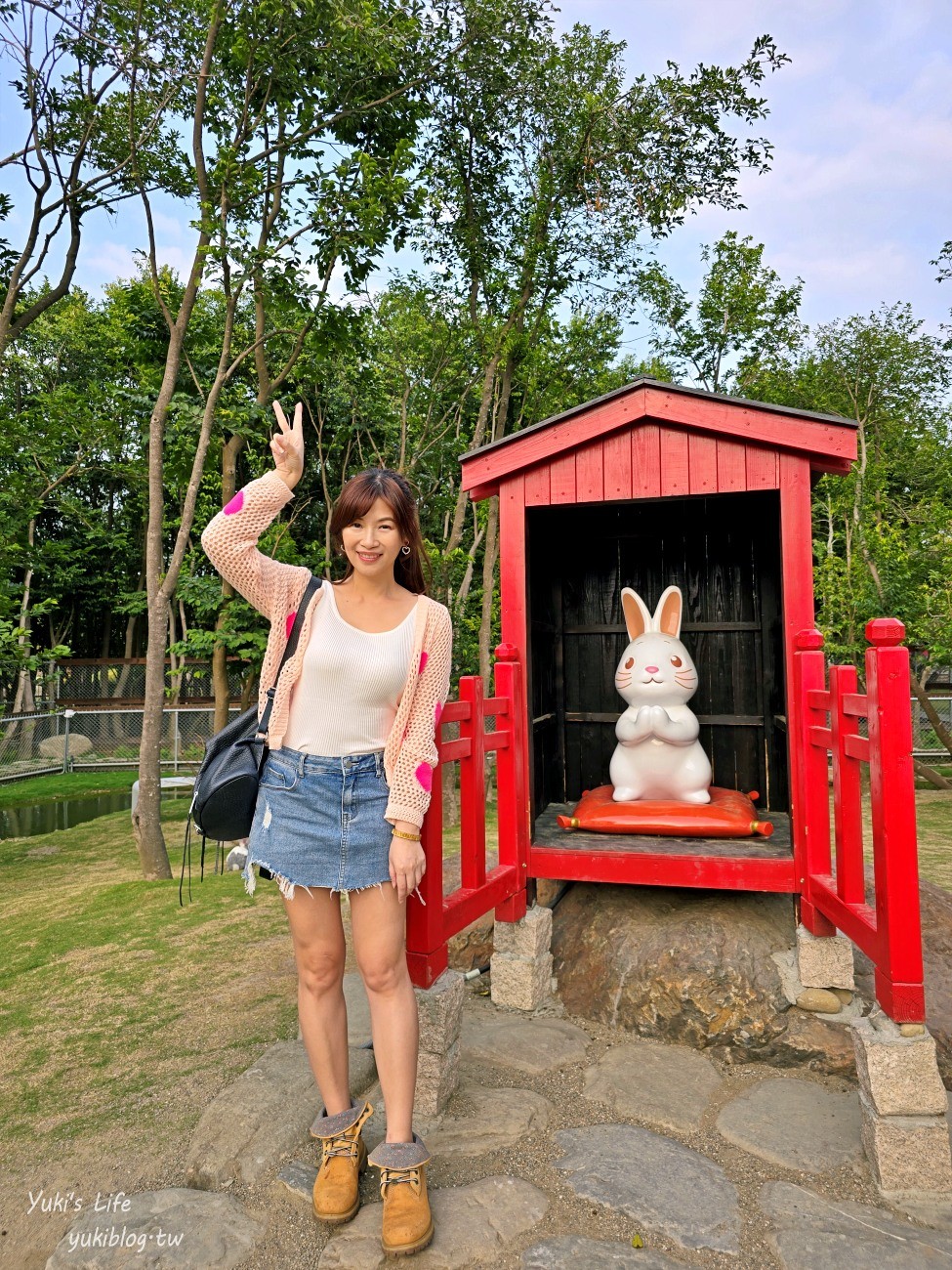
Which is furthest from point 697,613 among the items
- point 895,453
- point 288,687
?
point 895,453

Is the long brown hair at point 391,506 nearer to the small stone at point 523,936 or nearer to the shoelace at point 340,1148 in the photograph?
the shoelace at point 340,1148

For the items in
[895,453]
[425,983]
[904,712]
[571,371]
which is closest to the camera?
[904,712]

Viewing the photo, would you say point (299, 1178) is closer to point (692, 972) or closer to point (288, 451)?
point (692, 972)

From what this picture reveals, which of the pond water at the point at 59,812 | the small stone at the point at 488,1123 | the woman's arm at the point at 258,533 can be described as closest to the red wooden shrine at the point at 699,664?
the small stone at the point at 488,1123

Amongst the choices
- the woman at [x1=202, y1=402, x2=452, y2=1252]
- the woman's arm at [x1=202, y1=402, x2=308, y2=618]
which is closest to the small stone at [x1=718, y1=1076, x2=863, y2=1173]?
the woman at [x1=202, y1=402, x2=452, y2=1252]

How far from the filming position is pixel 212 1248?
2096mm

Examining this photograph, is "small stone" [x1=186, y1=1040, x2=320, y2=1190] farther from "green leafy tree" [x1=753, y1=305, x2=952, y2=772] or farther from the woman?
"green leafy tree" [x1=753, y1=305, x2=952, y2=772]

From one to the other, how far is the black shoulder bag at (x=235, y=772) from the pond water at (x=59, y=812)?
9.69 m

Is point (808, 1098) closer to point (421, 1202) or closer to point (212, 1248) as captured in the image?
point (421, 1202)

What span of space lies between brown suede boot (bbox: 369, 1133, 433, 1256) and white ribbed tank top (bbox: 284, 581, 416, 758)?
104cm

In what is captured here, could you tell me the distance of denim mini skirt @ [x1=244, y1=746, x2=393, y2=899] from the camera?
2129mm

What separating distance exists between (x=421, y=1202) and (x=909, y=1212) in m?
1.35

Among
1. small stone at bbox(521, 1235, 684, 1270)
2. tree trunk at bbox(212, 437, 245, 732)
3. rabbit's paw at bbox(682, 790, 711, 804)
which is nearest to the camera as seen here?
small stone at bbox(521, 1235, 684, 1270)

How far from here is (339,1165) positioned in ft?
7.27
